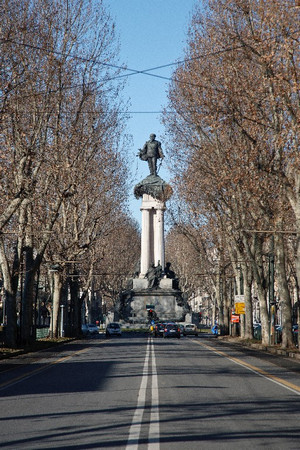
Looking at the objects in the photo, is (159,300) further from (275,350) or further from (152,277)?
(275,350)

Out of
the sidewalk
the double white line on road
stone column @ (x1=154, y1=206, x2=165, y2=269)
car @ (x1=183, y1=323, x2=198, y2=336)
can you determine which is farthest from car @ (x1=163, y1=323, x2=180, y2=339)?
the double white line on road

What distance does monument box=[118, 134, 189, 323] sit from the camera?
83.4 meters

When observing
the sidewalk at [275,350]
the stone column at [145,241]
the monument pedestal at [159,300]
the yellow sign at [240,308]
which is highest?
the stone column at [145,241]

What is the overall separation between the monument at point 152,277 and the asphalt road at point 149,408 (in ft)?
199

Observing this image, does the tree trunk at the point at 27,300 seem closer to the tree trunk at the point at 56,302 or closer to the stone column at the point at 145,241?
the tree trunk at the point at 56,302

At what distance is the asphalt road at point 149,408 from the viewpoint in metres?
9.59

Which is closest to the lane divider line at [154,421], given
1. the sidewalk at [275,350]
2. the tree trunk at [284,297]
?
the sidewalk at [275,350]

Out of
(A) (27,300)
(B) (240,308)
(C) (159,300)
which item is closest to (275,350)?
(A) (27,300)

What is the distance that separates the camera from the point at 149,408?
12883 millimetres

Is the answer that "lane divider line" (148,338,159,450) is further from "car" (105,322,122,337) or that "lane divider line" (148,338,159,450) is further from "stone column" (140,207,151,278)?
"stone column" (140,207,151,278)

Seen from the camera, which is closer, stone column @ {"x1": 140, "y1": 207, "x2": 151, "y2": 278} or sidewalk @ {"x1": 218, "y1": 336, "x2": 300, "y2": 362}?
sidewalk @ {"x1": 218, "y1": 336, "x2": 300, "y2": 362}

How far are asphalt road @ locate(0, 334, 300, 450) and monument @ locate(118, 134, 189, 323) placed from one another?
60806 mm

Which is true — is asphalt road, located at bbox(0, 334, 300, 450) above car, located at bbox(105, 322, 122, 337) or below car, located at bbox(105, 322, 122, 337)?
below

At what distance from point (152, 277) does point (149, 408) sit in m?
70.4
